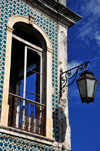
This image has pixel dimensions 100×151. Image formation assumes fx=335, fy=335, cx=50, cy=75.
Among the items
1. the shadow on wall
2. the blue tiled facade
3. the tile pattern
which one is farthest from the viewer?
the shadow on wall

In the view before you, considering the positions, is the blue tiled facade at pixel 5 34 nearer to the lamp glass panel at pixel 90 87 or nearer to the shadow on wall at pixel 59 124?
the shadow on wall at pixel 59 124

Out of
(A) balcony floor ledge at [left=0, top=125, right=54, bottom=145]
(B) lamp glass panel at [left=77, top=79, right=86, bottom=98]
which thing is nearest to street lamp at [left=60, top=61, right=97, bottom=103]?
(B) lamp glass panel at [left=77, top=79, right=86, bottom=98]

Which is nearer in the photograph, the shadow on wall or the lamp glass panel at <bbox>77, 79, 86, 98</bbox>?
the lamp glass panel at <bbox>77, 79, 86, 98</bbox>

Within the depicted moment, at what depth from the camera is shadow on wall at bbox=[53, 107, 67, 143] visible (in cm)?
782

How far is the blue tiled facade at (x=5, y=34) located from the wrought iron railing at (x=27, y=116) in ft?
1.07

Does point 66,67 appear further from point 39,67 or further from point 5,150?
point 5,150

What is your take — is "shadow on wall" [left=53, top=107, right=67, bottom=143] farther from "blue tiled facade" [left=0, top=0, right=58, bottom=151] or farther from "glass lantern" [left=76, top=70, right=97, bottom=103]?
"glass lantern" [left=76, top=70, right=97, bottom=103]

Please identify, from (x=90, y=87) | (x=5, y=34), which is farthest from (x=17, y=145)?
(x=5, y=34)

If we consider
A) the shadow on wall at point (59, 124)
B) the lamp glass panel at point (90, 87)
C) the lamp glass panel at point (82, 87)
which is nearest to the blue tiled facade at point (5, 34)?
the shadow on wall at point (59, 124)

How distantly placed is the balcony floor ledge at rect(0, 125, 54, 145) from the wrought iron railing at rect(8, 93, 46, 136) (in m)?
0.18

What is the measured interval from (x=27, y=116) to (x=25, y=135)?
53 centimetres

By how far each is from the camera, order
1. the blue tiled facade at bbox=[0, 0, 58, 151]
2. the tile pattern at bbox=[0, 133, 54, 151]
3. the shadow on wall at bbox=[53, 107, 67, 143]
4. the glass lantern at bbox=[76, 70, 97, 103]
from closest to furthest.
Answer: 1. the tile pattern at bbox=[0, 133, 54, 151]
2. the blue tiled facade at bbox=[0, 0, 58, 151]
3. the glass lantern at bbox=[76, 70, 97, 103]
4. the shadow on wall at bbox=[53, 107, 67, 143]

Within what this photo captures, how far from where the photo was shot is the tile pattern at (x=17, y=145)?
6684 mm

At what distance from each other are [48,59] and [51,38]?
0.70 m
